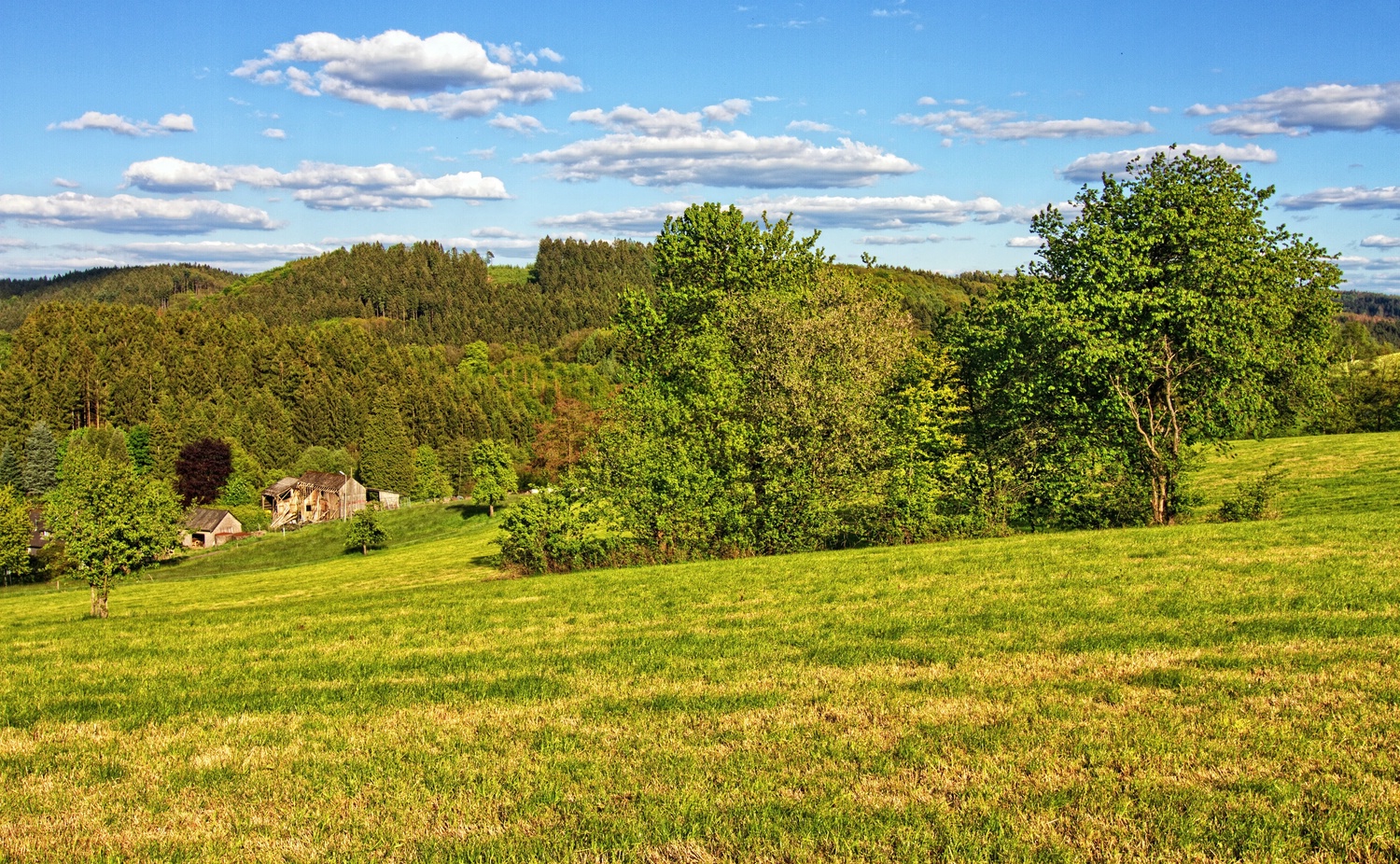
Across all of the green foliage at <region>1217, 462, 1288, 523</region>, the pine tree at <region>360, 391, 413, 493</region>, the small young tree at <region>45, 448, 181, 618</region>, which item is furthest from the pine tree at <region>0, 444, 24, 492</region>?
the green foliage at <region>1217, 462, 1288, 523</region>

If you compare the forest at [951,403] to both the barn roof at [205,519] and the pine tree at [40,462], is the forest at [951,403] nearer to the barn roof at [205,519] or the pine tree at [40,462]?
the barn roof at [205,519]

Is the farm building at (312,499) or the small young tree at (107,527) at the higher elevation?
the small young tree at (107,527)

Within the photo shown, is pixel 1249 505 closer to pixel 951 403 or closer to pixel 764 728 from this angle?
pixel 951 403

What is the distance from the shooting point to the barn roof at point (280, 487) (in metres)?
139

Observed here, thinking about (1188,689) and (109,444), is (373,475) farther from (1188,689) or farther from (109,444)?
(1188,689)

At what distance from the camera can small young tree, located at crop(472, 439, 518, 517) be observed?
102938mm

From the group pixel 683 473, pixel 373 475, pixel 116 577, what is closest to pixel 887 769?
pixel 683 473

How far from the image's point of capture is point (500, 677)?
12.2 metres

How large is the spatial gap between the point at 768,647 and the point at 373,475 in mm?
148153

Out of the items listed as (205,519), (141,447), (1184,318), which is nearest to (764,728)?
(1184,318)

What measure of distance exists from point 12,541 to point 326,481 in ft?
182

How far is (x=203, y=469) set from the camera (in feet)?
455

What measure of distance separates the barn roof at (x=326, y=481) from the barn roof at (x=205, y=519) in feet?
59.3

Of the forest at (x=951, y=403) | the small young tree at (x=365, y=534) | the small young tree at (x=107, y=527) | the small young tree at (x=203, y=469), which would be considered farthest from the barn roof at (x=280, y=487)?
the forest at (x=951, y=403)
